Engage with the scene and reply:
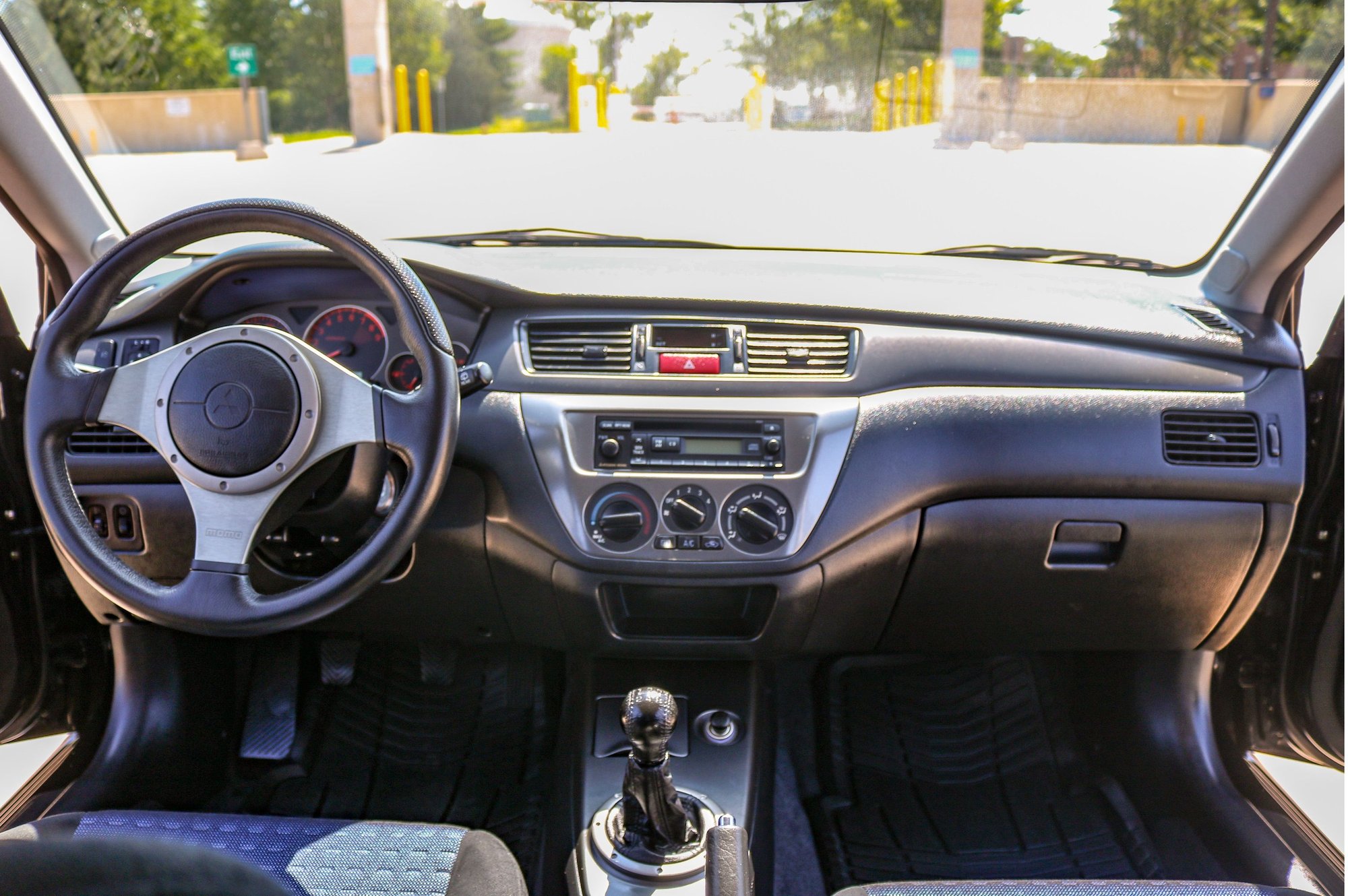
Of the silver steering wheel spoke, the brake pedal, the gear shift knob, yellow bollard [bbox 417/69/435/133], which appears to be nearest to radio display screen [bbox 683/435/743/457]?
the gear shift knob

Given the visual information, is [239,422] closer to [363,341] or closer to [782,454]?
[363,341]

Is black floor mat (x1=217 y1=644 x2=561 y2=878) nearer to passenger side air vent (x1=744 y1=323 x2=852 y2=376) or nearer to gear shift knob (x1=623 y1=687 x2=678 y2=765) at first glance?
gear shift knob (x1=623 y1=687 x2=678 y2=765)

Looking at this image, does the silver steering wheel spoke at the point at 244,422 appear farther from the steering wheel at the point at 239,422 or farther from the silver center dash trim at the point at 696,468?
the silver center dash trim at the point at 696,468

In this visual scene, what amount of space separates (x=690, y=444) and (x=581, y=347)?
0.29m

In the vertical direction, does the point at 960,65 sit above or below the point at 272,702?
above

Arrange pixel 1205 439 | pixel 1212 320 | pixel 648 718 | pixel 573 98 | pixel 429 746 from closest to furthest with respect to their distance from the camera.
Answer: pixel 648 718
pixel 1205 439
pixel 1212 320
pixel 573 98
pixel 429 746

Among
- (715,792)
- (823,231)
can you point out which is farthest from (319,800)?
(823,231)

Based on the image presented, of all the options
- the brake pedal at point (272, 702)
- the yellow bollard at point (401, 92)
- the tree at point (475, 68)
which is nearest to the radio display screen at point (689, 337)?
the tree at point (475, 68)

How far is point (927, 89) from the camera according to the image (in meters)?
2.23

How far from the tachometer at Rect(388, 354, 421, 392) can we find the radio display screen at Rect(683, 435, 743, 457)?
0.53m

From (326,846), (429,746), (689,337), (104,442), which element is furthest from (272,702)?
(689,337)

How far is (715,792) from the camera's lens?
2148mm

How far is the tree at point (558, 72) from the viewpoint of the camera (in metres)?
2.32

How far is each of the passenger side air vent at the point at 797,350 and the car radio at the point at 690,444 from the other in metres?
0.12
